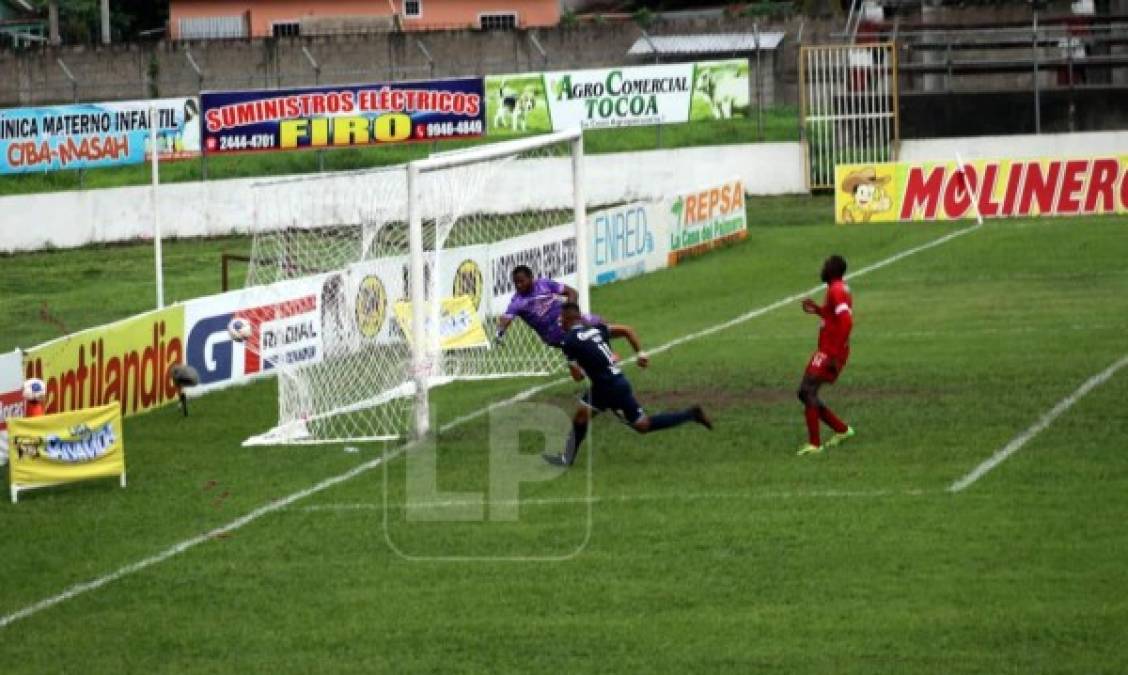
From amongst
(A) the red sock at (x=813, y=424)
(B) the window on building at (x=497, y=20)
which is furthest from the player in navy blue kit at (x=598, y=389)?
(B) the window on building at (x=497, y=20)

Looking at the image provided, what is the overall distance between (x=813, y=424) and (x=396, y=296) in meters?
9.44

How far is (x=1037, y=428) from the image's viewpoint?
22469mm

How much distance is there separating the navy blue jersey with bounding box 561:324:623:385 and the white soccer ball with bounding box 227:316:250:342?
7.60 metres

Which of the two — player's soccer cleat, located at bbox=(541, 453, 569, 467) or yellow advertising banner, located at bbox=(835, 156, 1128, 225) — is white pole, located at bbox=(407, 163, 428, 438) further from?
yellow advertising banner, located at bbox=(835, 156, 1128, 225)

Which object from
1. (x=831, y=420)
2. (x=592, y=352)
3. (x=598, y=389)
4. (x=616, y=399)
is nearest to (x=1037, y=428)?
(x=831, y=420)

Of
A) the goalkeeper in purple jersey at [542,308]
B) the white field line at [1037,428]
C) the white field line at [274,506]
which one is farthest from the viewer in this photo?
the goalkeeper in purple jersey at [542,308]

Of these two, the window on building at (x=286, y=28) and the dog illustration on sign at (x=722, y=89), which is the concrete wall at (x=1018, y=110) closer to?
the dog illustration on sign at (x=722, y=89)

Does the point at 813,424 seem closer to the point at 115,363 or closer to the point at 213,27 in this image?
the point at 115,363

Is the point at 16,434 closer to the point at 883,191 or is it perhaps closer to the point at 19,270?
the point at 19,270

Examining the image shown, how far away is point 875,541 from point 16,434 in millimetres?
8985

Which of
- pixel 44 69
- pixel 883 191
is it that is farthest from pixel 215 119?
pixel 883 191

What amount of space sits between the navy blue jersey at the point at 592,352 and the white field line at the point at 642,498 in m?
1.64

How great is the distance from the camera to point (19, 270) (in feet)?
138

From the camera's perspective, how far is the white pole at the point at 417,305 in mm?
23703
